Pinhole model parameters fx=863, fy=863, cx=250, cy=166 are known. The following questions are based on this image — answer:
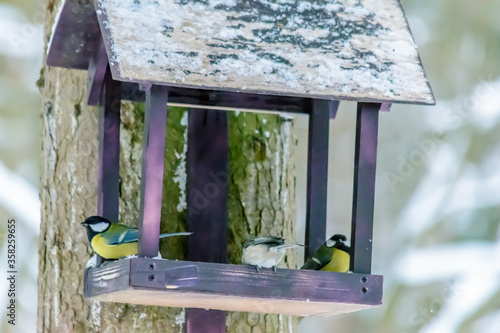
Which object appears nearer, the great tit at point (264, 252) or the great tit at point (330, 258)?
the great tit at point (264, 252)

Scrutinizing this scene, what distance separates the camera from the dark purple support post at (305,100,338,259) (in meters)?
3.66

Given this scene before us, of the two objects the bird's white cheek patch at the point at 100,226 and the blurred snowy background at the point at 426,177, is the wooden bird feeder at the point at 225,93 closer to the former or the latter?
the bird's white cheek patch at the point at 100,226

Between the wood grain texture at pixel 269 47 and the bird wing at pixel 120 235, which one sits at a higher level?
the wood grain texture at pixel 269 47

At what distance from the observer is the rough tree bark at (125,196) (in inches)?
147

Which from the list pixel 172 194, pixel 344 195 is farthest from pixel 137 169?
pixel 344 195

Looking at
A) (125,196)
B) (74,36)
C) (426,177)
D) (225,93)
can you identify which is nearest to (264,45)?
(225,93)

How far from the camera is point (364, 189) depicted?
10.8ft

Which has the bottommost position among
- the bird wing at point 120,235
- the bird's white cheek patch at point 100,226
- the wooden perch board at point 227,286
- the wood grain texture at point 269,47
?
the wooden perch board at point 227,286

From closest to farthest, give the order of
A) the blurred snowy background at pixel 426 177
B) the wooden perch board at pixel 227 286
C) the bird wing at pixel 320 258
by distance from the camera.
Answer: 1. the wooden perch board at pixel 227 286
2. the bird wing at pixel 320 258
3. the blurred snowy background at pixel 426 177

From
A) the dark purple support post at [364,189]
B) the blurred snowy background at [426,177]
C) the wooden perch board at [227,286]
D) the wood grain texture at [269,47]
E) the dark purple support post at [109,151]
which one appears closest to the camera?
the wooden perch board at [227,286]

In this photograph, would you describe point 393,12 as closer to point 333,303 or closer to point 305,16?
point 305,16

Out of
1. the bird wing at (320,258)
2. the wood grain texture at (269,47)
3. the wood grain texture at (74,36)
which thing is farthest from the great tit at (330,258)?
the wood grain texture at (74,36)

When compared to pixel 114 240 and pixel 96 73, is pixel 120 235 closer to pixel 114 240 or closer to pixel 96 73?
pixel 114 240

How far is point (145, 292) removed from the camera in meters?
3.00
